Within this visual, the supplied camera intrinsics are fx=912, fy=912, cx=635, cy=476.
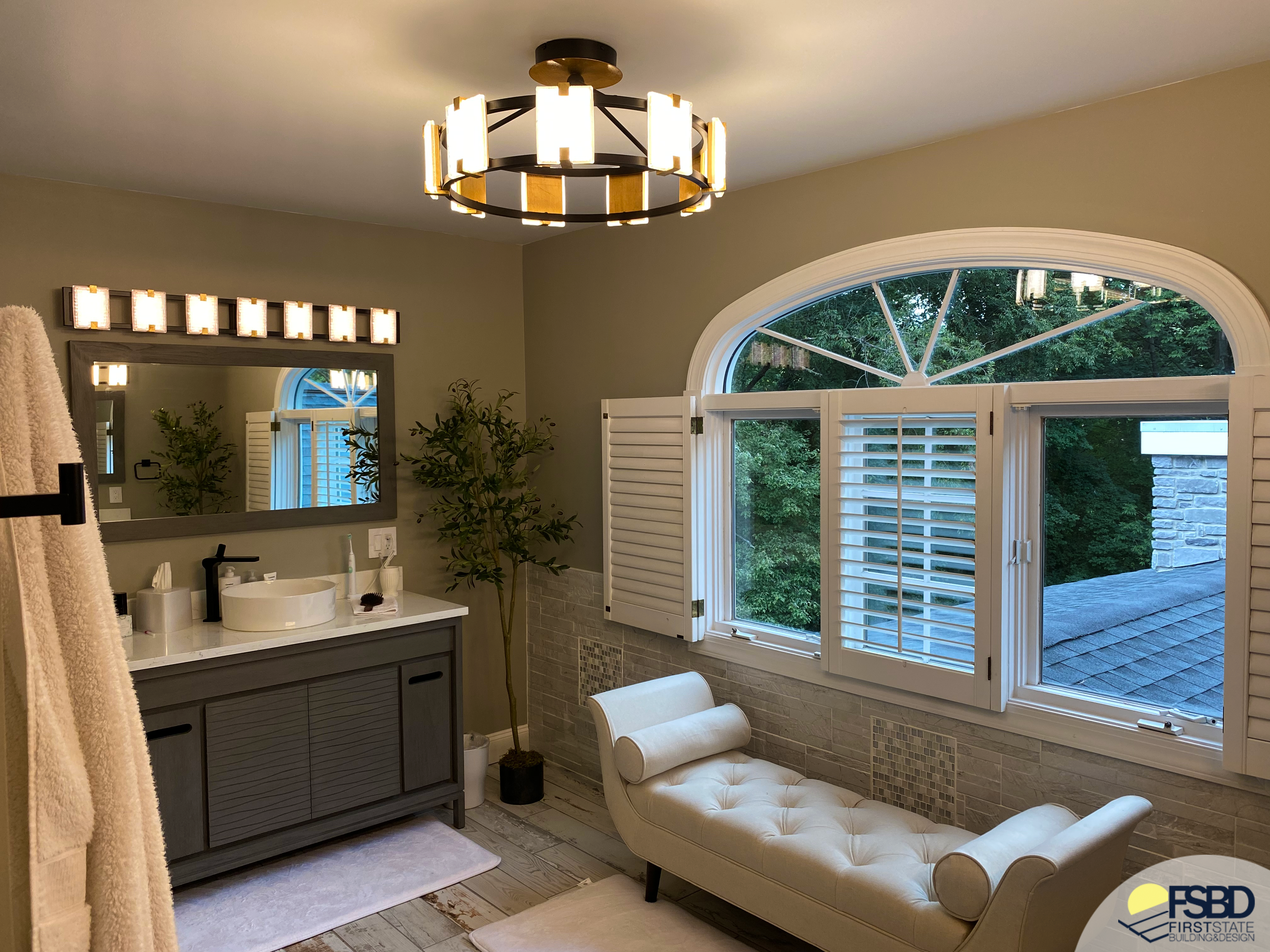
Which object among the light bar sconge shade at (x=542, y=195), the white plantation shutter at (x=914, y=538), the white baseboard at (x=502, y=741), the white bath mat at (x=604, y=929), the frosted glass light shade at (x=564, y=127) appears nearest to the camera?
the frosted glass light shade at (x=564, y=127)

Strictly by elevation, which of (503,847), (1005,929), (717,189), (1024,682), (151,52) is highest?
(151,52)

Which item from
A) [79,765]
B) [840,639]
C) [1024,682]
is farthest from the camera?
[840,639]

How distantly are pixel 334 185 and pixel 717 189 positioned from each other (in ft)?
6.23

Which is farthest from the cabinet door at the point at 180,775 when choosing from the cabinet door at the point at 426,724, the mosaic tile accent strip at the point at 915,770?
the mosaic tile accent strip at the point at 915,770

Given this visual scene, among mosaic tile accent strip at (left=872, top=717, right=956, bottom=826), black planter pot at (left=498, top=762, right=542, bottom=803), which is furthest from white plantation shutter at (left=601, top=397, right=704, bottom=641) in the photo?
mosaic tile accent strip at (left=872, top=717, right=956, bottom=826)

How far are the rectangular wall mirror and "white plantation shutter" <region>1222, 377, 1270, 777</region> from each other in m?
3.21

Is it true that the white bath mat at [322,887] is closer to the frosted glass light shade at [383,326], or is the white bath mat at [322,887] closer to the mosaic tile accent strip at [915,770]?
the mosaic tile accent strip at [915,770]

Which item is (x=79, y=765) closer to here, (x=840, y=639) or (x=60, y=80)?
(x=60, y=80)

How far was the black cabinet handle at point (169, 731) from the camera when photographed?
3051mm

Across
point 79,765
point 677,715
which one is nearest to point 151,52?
point 79,765

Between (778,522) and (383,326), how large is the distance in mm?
1941

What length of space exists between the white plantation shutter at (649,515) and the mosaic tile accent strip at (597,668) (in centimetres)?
19

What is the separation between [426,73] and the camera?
2.31 m

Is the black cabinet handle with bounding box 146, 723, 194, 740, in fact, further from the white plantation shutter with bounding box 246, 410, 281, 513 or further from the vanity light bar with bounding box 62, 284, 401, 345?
the vanity light bar with bounding box 62, 284, 401, 345
